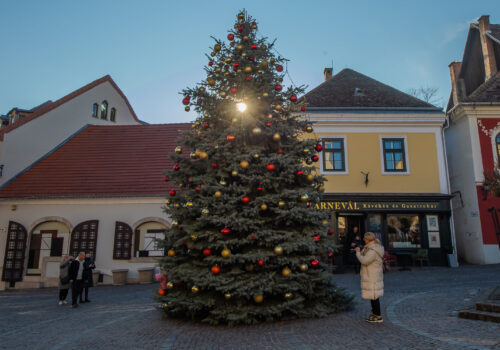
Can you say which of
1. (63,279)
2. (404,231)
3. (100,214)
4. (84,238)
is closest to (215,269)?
(63,279)

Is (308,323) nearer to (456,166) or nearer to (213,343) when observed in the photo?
(213,343)

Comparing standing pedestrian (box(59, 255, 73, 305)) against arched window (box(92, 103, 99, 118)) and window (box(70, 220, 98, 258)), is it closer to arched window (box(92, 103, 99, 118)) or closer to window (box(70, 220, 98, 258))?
window (box(70, 220, 98, 258))

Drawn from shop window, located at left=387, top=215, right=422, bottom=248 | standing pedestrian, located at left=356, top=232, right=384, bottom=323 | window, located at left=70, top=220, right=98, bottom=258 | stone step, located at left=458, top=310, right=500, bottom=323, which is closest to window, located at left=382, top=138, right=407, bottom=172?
shop window, located at left=387, top=215, right=422, bottom=248

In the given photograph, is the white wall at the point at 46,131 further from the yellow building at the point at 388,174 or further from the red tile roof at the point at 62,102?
the yellow building at the point at 388,174

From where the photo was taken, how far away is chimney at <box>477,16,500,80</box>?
21672 mm

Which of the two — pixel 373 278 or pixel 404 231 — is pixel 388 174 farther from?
pixel 373 278

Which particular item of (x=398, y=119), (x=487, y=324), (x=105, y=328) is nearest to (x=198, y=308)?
(x=105, y=328)

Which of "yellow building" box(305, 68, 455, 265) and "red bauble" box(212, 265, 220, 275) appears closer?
"red bauble" box(212, 265, 220, 275)

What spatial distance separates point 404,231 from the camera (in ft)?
56.5

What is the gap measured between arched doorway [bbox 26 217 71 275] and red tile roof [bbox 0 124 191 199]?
1392 mm

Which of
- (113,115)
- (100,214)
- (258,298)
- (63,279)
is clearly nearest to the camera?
(258,298)

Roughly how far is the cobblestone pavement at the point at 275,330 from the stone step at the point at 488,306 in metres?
0.49

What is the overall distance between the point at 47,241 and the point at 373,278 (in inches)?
646

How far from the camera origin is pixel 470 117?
1803 cm
